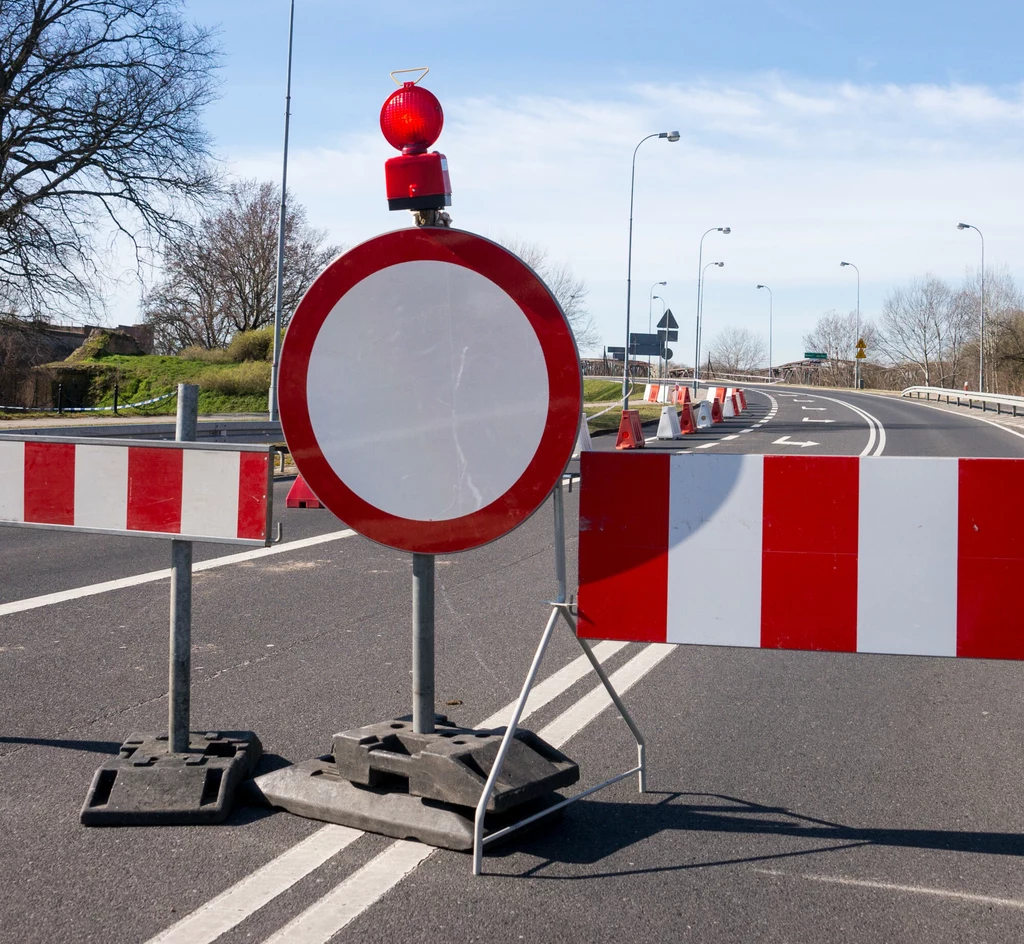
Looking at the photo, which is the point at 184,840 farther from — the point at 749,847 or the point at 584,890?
the point at 749,847

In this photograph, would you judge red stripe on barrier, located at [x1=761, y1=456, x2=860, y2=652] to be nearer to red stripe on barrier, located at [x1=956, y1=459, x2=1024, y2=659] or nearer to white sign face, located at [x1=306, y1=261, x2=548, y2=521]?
red stripe on barrier, located at [x1=956, y1=459, x2=1024, y2=659]

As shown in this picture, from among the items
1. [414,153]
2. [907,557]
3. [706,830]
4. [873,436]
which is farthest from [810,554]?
[873,436]

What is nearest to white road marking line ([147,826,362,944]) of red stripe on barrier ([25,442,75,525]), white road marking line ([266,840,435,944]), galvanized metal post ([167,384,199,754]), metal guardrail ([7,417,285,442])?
white road marking line ([266,840,435,944])

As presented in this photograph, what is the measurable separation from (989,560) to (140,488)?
113 inches

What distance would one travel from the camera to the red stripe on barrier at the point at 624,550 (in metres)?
3.62

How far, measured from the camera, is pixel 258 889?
10.1 ft

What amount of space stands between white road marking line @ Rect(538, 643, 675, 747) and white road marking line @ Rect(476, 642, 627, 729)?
138 millimetres

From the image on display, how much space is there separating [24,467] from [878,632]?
126 inches

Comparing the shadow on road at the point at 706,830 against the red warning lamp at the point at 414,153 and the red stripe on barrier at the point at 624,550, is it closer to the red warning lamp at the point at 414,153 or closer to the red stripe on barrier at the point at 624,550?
the red stripe on barrier at the point at 624,550

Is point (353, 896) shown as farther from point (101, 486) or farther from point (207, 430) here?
point (207, 430)

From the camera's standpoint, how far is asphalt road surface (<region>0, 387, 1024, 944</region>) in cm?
299

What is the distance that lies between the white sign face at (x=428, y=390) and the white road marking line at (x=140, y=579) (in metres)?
3.61

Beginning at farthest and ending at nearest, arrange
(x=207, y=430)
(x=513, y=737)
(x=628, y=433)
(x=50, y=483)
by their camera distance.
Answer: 1. (x=628, y=433)
2. (x=207, y=430)
3. (x=50, y=483)
4. (x=513, y=737)

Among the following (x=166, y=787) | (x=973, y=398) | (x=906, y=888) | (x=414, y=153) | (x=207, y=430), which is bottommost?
(x=906, y=888)
